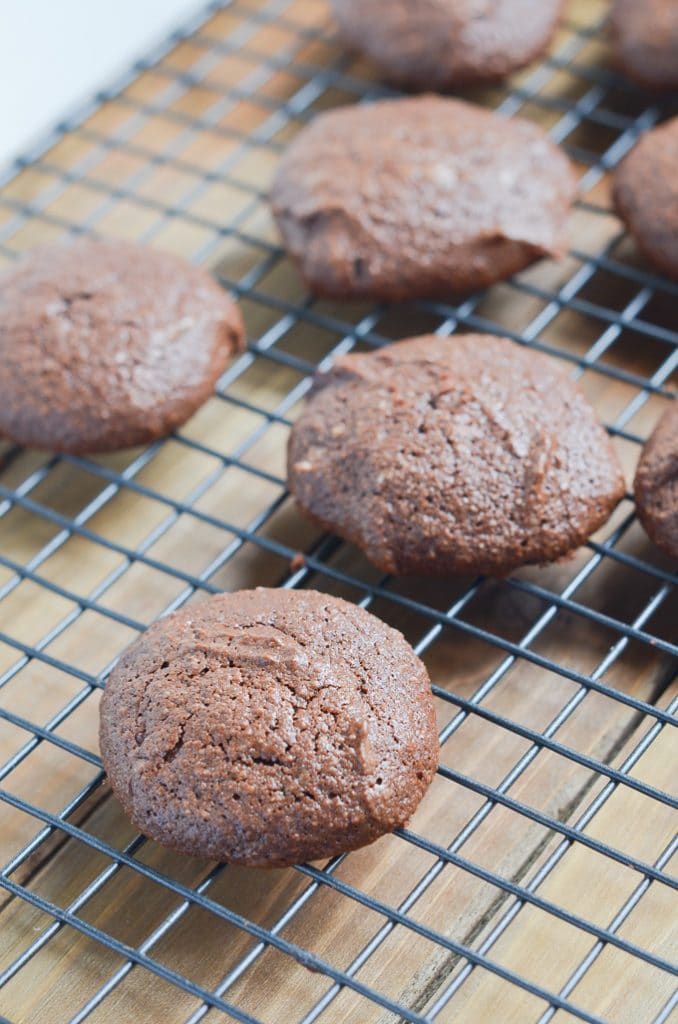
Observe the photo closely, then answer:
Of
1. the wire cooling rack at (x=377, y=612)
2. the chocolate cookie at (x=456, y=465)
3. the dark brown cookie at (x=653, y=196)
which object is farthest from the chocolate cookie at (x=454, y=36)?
the chocolate cookie at (x=456, y=465)

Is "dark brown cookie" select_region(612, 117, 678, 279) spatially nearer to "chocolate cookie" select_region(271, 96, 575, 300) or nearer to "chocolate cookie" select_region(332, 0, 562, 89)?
"chocolate cookie" select_region(271, 96, 575, 300)

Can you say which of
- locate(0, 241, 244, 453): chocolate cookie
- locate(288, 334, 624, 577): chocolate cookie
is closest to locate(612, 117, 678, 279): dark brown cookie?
locate(288, 334, 624, 577): chocolate cookie

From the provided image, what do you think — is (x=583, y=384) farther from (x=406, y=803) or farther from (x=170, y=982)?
(x=170, y=982)

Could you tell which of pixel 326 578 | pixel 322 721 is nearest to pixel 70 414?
pixel 326 578

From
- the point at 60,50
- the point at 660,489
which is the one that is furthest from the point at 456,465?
the point at 60,50

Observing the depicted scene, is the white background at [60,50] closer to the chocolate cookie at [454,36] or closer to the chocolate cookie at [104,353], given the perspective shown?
the chocolate cookie at [454,36]

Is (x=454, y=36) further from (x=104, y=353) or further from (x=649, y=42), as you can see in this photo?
(x=104, y=353)
